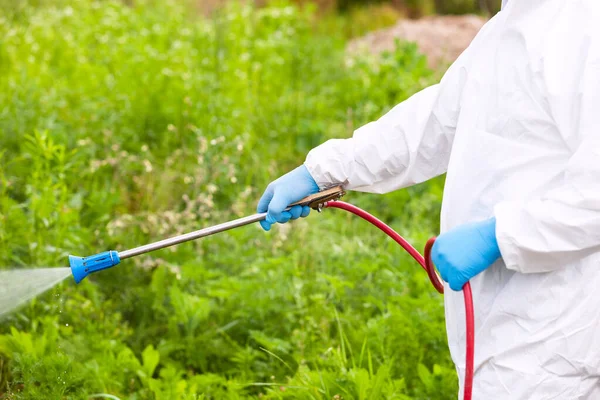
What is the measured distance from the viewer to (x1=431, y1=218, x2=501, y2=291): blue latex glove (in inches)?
70.9

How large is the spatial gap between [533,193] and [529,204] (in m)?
0.12

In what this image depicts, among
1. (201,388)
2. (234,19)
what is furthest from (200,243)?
(234,19)

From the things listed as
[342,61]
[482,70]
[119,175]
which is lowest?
[342,61]

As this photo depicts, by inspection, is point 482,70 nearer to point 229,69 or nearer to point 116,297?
point 116,297

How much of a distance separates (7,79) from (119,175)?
51.8 inches

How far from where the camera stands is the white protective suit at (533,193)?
1.71 meters

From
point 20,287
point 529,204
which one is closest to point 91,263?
point 20,287

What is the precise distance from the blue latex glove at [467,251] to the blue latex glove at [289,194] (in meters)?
0.59

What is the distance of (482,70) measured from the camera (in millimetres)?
1985

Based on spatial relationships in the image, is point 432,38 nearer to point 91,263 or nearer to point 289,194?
point 289,194

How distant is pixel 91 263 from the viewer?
7.34 ft

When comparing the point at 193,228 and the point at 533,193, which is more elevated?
the point at 533,193

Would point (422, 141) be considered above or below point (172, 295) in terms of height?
above

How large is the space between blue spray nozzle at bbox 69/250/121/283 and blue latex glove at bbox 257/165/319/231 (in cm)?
46
